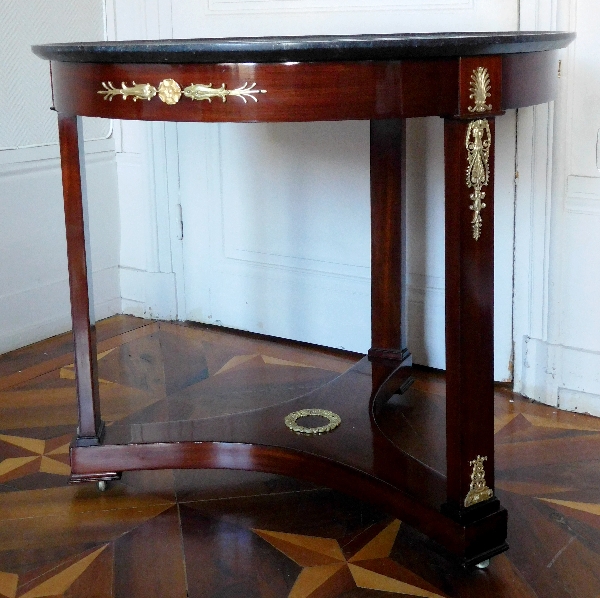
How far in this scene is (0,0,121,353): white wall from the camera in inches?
91.2

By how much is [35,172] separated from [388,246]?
1.05 meters

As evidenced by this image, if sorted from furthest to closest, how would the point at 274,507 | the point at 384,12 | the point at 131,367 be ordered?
the point at 131,367 → the point at 384,12 → the point at 274,507

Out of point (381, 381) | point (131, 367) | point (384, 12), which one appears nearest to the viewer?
point (381, 381)

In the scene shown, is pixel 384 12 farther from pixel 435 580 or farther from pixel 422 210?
pixel 435 580

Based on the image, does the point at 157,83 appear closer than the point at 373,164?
Yes

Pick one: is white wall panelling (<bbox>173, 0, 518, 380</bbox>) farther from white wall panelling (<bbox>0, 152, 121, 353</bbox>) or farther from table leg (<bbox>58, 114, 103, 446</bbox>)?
table leg (<bbox>58, 114, 103, 446</bbox>)

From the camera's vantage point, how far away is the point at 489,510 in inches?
53.5

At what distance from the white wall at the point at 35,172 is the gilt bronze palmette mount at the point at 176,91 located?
115 cm

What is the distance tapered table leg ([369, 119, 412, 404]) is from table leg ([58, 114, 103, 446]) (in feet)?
1.82

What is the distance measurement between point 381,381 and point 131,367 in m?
0.72

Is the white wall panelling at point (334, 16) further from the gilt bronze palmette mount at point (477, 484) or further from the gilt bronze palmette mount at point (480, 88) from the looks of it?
the gilt bronze palmette mount at point (477, 484)

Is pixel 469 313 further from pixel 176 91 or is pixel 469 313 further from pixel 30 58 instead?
pixel 30 58

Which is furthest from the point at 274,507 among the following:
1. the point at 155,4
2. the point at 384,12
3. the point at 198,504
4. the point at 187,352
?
the point at 155,4

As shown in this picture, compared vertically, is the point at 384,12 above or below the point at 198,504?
above
